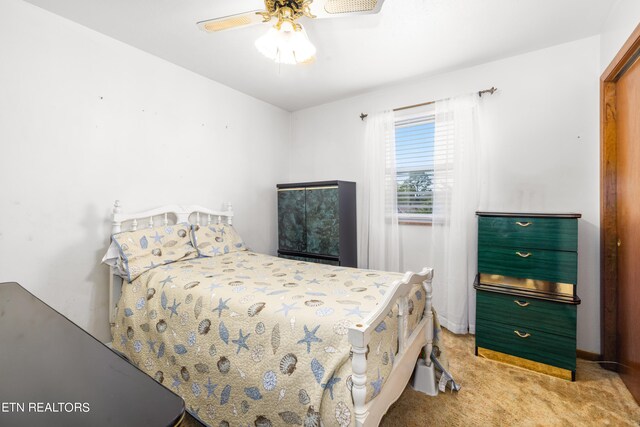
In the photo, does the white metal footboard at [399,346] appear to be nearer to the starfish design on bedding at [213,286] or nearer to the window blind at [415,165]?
the starfish design on bedding at [213,286]

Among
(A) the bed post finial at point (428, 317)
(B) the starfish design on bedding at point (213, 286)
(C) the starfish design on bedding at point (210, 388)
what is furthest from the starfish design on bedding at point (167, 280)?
(A) the bed post finial at point (428, 317)

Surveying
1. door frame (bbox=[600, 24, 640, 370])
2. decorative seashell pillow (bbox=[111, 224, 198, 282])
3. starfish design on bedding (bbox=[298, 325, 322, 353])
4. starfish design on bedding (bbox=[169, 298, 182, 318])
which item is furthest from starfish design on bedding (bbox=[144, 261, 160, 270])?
door frame (bbox=[600, 24, 640, 370])

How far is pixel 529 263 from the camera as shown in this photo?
2.22 metres

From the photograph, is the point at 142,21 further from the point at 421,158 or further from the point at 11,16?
the point at 421,158

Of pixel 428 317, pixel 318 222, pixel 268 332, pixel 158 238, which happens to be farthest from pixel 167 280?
pixel 428 317

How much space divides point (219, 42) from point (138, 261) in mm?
1851

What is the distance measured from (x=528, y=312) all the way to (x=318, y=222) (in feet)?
6.61

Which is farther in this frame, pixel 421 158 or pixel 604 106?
pixel 421 158

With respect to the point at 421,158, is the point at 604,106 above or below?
above

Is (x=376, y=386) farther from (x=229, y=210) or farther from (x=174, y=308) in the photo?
(x=229, y=210)

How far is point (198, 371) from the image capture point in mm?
1601

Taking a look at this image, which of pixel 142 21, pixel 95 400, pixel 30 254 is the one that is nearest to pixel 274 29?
pixel 142 21

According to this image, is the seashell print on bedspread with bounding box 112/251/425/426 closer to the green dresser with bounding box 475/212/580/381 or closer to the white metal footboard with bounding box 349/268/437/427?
the white metal footboard with bounding box 349/268/437/427

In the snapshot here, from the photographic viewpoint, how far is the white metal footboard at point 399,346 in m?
1.09
